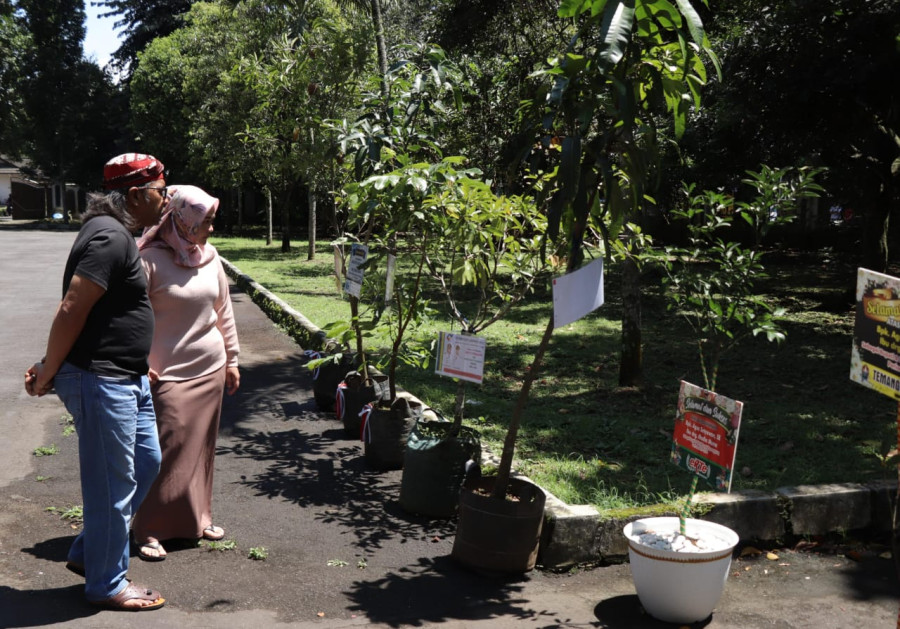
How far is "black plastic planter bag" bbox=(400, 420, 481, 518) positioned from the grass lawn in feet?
2.51

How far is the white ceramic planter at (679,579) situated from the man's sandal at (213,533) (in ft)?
7.89

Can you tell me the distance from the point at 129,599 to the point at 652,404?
234 inches

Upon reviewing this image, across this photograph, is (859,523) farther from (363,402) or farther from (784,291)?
(784,291)

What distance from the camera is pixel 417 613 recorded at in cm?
431

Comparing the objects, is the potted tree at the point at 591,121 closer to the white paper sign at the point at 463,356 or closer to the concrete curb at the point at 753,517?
the concrete curb at the point at 753,517

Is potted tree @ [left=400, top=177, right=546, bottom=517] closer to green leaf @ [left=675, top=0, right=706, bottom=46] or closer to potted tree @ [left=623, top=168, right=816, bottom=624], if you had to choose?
potted tree @ [left=623, top=168, right=816, bottom=624]

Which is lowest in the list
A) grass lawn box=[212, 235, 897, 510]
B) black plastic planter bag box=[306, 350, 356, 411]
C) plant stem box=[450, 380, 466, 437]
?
grass lawn box=[212, 235, 897, 510]

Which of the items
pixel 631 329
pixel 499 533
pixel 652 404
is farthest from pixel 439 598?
pixel 631 329

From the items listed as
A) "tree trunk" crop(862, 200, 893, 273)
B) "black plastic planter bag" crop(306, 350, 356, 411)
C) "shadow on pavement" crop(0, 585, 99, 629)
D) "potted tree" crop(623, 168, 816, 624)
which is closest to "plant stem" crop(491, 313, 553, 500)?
"potted tree" crop(623, 168, 816, 624)

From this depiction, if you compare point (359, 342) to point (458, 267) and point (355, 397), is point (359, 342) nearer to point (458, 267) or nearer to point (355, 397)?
point (355, 397)

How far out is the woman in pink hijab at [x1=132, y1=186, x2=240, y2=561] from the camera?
4.66 meters

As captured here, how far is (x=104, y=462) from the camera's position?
3984 millimetres

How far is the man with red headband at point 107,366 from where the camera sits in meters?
3.86

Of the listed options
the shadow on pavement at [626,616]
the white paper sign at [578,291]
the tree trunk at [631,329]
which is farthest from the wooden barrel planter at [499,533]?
the tree trunk at [631,329]
